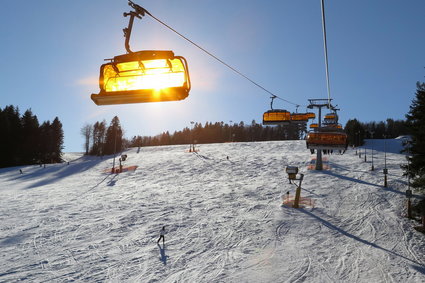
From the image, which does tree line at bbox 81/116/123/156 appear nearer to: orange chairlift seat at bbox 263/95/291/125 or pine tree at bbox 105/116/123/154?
pine tree at bbox 105/116/123/154

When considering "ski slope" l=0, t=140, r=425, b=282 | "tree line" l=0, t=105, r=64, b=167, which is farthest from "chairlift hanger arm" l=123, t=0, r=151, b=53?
"tree line" l=0, t=105, r=64, b=167

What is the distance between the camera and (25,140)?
58.8m

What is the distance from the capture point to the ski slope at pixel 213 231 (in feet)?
39.5

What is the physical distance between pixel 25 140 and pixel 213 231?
59414 mm

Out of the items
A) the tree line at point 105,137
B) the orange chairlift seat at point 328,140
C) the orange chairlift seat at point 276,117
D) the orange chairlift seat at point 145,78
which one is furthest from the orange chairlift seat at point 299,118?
the tree line at point 105,137

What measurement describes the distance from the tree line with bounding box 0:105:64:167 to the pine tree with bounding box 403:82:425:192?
65.2 metres

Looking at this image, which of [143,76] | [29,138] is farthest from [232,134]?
[143,76]

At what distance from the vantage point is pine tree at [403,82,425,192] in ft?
57.9

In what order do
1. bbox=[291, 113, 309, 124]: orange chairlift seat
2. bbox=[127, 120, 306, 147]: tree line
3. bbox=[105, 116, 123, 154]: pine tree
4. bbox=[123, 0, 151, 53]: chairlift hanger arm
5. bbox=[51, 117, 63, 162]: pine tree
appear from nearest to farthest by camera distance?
bbox=[123, 0, 151, 53]: chairlift hanger arm → bbox=[291, 113, 309, 124]: orange chairlift seat → bbox=[51, 117, 63, 162]: pine tree → bbox=[105, 116, 123, 154]: pine tree → bbox=[127, 120, 306, 147]: tree line

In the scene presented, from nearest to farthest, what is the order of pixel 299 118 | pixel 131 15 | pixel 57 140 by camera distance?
pixel 131 15 < pixel 299 118 < pixel 57 140

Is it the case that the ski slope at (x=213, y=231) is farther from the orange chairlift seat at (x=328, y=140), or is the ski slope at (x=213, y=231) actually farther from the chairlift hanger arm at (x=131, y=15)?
the chairlift hanger arm at (x=131, y=15)

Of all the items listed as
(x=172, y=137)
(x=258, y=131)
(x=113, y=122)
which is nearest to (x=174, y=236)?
(x=113, y=122)

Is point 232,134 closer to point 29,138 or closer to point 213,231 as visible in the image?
point 29,138

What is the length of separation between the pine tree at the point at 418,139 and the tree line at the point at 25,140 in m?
65.2
